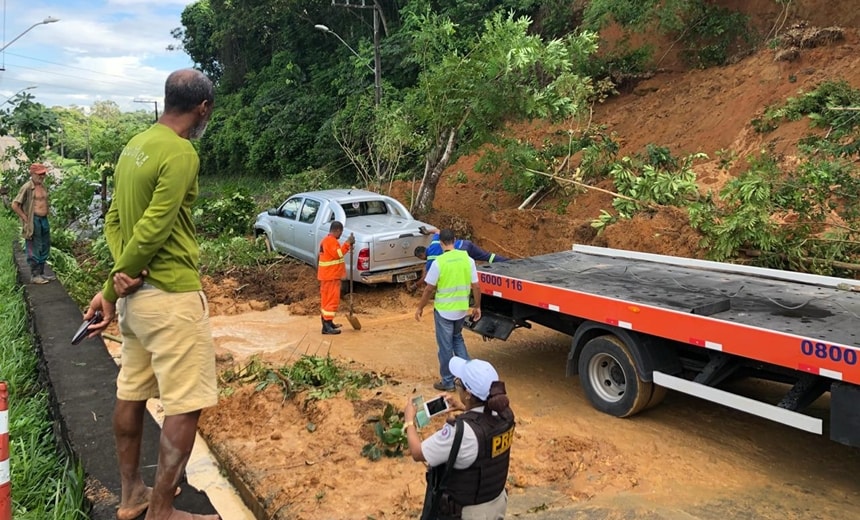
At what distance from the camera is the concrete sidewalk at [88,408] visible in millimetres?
3488

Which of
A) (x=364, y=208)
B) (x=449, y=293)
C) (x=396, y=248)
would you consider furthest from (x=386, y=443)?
(x=364, y=208)

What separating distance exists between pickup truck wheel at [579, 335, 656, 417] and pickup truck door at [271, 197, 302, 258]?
709 centimetres

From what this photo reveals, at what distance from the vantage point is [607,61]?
20.4m

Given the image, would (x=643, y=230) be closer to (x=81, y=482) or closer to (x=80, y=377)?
(x=80, y=377)

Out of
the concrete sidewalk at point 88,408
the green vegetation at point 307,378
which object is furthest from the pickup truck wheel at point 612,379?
the concrete sidewalk at point 88,408

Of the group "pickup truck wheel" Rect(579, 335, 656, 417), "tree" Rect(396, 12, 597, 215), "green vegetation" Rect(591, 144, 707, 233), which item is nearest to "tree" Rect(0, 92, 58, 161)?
"tree" Rect(396, 12, 597, 215)

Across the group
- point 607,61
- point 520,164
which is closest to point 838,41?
point 607,61

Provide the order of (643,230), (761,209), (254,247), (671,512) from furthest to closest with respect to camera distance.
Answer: (254,247), (643,230), (761,209), (671,512)

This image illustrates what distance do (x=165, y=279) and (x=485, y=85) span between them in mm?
10162

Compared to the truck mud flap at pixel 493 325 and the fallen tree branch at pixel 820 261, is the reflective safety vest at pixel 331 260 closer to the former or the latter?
the truck mud flap at pixel 493 325

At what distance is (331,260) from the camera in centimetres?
914

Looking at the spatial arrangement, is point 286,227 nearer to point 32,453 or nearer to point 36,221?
point 36,221

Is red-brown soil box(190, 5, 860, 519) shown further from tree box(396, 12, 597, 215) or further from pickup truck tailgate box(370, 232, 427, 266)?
tree box(396, 12, 597, 215)

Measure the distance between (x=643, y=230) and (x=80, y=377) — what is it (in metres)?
8.96
